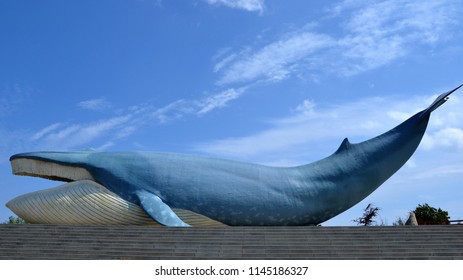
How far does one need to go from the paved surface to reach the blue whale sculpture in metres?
1.95

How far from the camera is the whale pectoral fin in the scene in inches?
543

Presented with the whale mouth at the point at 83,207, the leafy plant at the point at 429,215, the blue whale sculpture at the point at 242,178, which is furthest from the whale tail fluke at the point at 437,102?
the leafy plant at the point at 429,215

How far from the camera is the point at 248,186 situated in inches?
602

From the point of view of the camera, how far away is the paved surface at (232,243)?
1110 cm

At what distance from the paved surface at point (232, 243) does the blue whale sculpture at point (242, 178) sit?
6.39 ft

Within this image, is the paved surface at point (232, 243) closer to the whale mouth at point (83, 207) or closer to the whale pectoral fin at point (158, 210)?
the whale pectoral fin at point (158, 210)

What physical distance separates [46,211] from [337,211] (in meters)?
9.08

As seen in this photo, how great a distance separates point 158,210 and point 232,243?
3173mm

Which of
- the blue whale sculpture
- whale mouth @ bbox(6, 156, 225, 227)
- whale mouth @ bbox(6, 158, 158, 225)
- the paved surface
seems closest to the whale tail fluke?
the blue whale sculpture

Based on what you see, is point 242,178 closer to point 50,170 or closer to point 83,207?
point 83,207

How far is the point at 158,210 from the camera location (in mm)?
14047

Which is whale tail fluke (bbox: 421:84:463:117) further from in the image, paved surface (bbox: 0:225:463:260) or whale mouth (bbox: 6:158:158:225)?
whale mouth (bbox: 6:158:158:225)

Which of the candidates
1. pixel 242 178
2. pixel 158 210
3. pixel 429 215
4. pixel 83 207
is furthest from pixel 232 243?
pixel 429 215
